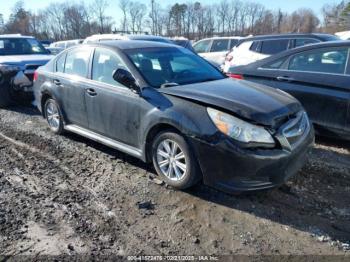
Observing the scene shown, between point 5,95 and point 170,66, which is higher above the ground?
point 170,66

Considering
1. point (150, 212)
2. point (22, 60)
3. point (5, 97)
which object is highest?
point (22, 60)

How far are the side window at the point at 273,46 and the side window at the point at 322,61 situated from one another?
2.99m

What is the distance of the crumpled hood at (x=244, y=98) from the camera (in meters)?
3.49

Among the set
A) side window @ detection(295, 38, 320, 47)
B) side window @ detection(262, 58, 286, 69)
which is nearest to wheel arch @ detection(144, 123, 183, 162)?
side window @ detection(262, 58, 286, 69)

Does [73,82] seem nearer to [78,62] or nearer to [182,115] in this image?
[78,62]

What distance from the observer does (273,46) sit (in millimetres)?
8406

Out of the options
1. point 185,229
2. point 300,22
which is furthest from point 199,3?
point 185,229

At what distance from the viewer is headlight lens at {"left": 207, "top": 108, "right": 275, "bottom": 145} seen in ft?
11.0

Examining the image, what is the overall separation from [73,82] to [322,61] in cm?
367

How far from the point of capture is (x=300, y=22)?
271ft

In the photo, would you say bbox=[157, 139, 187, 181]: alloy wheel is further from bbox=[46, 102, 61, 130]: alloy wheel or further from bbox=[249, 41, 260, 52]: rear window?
bbox=[249, 41, 260, 52]: rear window

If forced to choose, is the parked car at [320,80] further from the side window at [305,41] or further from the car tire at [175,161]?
the side window at [305,41]

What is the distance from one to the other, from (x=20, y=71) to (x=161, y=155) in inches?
212

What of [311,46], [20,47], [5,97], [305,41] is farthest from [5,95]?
[305,41]
